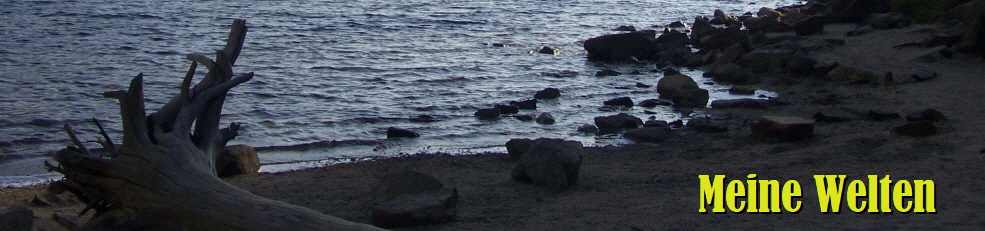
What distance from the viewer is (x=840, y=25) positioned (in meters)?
22.5

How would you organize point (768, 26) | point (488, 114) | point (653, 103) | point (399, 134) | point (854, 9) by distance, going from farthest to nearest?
point (854, 9) < point (768, 26) < point (653, 103) < point (488, 114) < point (399, 134)

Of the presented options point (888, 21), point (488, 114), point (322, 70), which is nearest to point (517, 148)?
point (488, 114)

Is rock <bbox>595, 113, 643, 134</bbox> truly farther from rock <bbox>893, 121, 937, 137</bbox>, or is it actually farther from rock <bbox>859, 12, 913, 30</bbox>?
rock <bbox>859, 12, 913, 30</bbox>

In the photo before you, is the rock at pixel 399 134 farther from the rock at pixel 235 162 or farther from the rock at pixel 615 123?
the rock at pixel 235 162

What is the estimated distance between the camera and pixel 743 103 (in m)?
13.1

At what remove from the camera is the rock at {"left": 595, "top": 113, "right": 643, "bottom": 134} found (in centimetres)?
1175

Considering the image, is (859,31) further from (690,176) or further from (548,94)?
(690,176)

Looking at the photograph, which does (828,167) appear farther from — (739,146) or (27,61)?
(27,61)

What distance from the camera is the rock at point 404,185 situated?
7.49 meters

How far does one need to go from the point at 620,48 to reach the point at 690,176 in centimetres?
1091

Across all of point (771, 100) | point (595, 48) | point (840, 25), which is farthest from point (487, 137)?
point (840, 25)

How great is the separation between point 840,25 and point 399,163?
1531 cm

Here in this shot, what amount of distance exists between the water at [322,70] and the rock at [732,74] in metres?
0.25

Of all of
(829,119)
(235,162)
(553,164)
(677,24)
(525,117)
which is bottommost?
(677,24)
